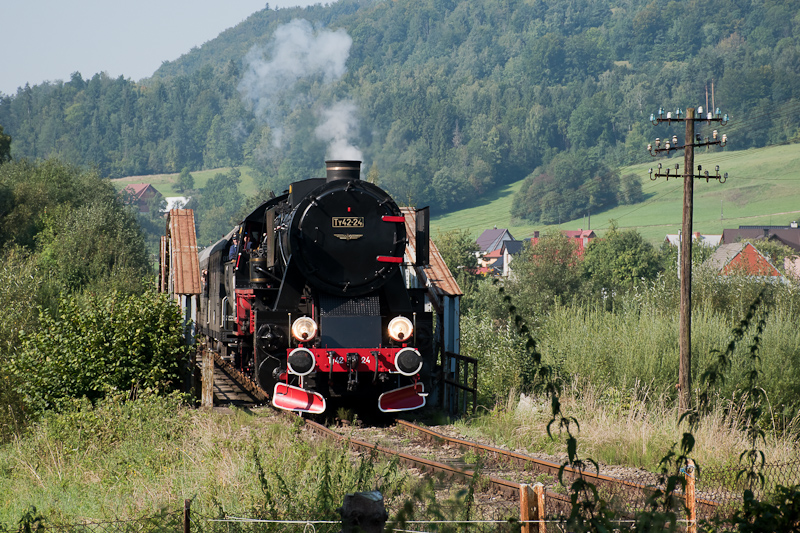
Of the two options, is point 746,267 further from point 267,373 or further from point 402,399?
point 267,373

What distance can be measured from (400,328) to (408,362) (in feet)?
2.05

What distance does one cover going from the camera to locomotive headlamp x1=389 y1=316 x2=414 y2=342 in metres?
12.3

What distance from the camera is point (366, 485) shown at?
7.23 metres

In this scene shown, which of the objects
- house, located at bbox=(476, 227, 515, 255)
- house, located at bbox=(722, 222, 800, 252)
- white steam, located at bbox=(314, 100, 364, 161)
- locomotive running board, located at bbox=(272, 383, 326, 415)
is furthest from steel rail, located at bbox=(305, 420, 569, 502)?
white steam, located at bbox=(314, 100, 364, 161)

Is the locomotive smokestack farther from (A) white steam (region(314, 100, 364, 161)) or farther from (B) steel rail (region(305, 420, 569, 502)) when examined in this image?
(A) white steam (region(314, 100, 364, 161))

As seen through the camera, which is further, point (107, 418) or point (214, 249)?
point (214, 249)

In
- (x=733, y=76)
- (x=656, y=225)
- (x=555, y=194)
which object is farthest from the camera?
(x=733, y=76)

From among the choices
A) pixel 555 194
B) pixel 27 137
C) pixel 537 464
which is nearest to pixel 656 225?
pixel 555 194

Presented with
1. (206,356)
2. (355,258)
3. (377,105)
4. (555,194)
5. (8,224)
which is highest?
(377,105)

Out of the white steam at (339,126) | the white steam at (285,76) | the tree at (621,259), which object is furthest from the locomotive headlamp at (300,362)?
the white steam at (285,76)

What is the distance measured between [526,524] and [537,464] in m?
4.27

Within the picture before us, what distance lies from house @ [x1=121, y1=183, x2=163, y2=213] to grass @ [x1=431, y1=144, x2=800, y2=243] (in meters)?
59.2

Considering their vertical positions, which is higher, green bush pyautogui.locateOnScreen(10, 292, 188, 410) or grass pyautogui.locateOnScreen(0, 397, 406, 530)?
green bush pyautogui.locateOnScreen(10, 292, 188, 410)

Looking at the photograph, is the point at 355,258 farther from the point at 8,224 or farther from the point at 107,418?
the point at 8,224
